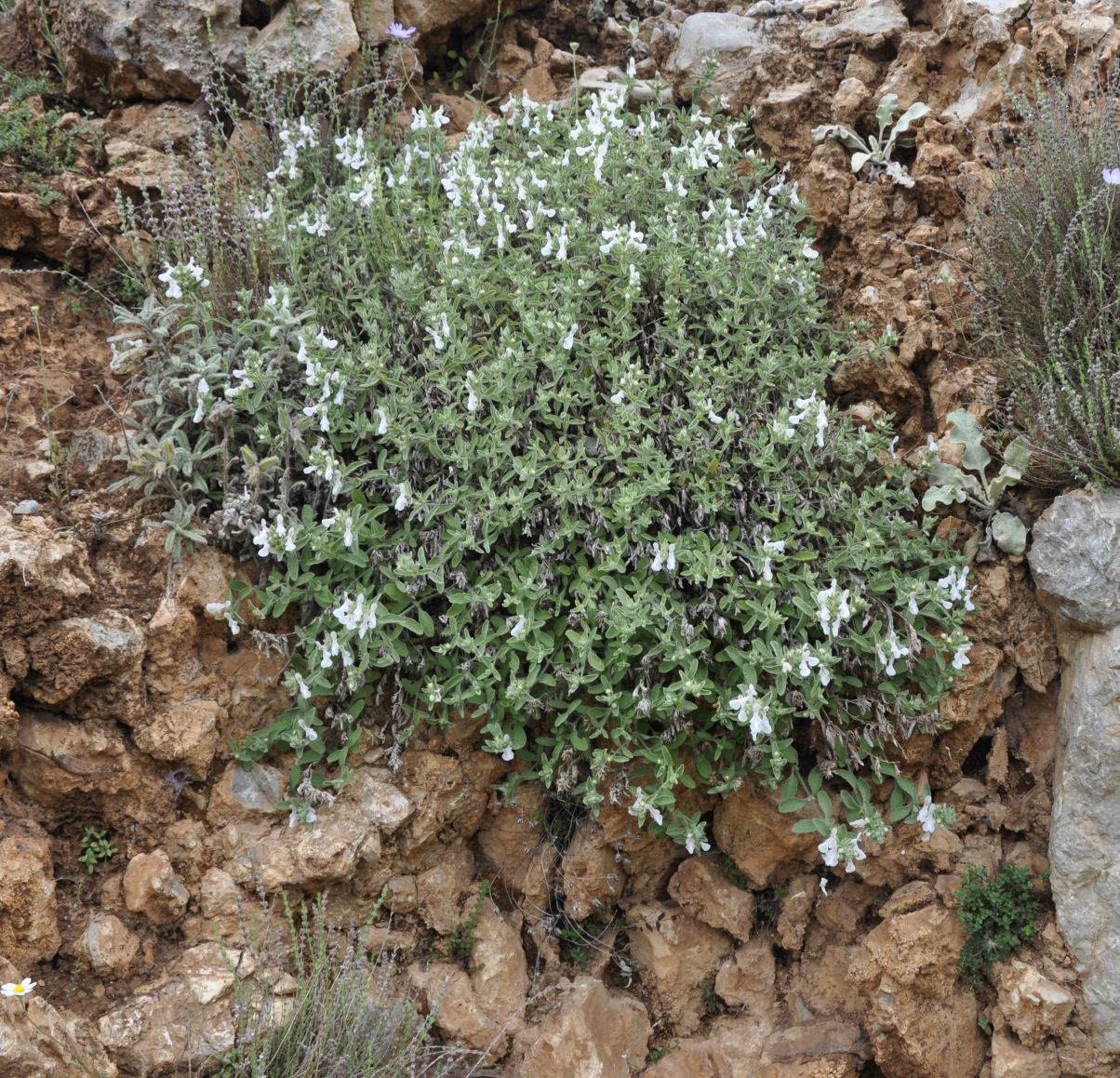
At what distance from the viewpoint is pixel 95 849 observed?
10.8ft

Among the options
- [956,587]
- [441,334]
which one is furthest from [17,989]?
[956,587]

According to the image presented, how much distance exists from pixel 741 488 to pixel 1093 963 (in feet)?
5.80

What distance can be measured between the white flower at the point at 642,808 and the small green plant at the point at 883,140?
2632mm

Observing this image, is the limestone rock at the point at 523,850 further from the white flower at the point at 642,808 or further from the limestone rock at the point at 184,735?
the limestone rock at the point at 184,735

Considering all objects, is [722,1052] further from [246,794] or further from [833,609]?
[246,794]

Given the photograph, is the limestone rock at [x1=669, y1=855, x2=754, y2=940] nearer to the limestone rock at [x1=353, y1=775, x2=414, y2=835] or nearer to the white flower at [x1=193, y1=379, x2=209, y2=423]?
the limestone rock at [x1=353, y1=775, x2=414, y2=835]

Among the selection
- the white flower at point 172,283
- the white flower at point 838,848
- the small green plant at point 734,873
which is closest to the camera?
the white flower at point 838,848

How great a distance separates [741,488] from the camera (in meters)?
3.64

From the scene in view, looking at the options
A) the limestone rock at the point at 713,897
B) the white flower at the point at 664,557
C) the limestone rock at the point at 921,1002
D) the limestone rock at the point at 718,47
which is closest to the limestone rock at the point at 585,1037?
the limestone rock at the point at 713,897

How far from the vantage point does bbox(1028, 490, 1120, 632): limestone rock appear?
335 cm

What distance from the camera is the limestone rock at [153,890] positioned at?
3.22m

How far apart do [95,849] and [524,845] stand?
134cm

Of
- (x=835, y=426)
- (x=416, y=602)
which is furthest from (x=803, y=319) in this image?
(x=416, y=602)

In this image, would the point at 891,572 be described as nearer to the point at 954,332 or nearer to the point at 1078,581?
the point at 1078,581
